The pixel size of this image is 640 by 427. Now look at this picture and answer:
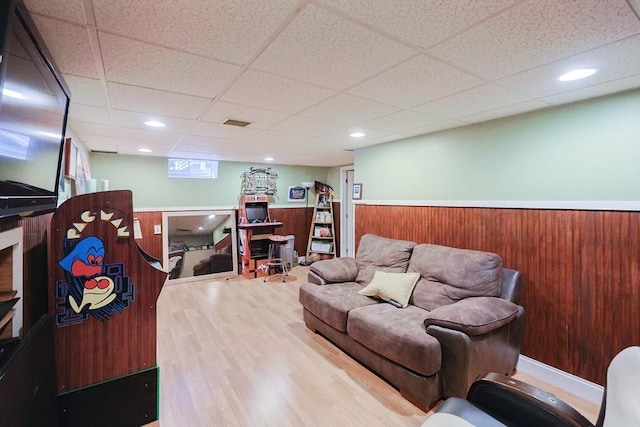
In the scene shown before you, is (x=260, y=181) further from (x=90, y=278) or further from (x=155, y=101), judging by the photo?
(x=90, y=278)

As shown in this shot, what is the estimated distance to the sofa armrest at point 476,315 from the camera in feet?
6.64

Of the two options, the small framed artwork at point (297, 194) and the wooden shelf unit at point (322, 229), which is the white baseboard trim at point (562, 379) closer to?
the wooden shelf unit at point (322, 229)

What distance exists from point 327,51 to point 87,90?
1.64 metres

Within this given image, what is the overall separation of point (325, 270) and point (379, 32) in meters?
2.58

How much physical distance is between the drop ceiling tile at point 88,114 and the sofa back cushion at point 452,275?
3.11 meters

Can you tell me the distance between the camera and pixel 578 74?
1737 millimetres

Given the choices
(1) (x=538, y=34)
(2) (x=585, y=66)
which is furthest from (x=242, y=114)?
(2) (x=585, y=66)

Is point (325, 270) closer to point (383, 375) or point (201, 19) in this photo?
point (383, 375)

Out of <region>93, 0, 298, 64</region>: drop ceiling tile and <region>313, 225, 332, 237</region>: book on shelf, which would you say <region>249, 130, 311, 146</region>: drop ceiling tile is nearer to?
<region>93, 0, 298, 64</region>: drop ceiling tile

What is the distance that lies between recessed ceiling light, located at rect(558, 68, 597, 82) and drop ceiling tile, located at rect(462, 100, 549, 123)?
44cm

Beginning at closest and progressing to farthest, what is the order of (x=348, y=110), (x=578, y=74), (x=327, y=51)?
(x=327, y=51), (x=578, y=74), (x=348, y=110)

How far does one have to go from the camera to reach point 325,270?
11.2 feet

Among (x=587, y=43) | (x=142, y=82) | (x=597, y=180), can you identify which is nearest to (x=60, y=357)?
(x=142, y=82)

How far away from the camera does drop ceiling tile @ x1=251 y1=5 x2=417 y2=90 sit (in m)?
1.24
